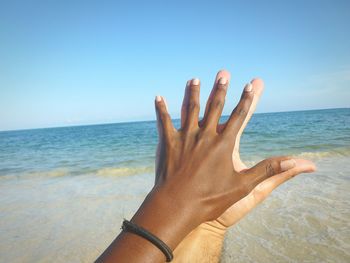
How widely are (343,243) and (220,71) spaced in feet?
8.07

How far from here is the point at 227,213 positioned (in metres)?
1.53

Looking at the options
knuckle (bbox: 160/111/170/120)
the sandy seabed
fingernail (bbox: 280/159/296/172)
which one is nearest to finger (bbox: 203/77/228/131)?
knuckle (bbox: 160/111/170/120)

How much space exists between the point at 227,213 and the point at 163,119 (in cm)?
61

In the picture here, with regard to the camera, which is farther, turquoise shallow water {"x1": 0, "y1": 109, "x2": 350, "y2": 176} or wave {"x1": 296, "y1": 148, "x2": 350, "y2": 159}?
turquoise shallow water {"x1": 0, "y1": 109, "x2": 350, "y2": 176}

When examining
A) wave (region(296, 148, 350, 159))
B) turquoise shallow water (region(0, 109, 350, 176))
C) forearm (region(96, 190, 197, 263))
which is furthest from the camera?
turquoise shallow water (region(0, 109, 350, 176))

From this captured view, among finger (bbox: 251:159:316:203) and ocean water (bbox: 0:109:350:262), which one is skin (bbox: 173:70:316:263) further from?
ocean water (bbox: 0:109:350:262)

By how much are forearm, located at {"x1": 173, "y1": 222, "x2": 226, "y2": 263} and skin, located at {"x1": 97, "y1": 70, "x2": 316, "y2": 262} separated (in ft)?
0.17

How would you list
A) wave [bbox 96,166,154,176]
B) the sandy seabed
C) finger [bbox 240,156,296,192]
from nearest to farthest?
finger [bbox 240,156,296,192] < the sandy seabed < wave [bbox 96,166,154,176]

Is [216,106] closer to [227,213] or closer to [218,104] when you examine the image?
[218,104]

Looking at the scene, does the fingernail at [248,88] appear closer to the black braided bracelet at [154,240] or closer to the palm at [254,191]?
the palm at [254,191]

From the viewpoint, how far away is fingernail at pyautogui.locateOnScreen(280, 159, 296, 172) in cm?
139

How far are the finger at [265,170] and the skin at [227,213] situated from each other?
4 centimetres

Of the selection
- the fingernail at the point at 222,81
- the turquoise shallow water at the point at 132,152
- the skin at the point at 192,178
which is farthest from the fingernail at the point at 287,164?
the turquoise shallow water at the point at 132,152

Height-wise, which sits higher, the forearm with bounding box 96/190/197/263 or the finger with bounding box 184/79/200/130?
the finger with bounding box 184/79/200/130
